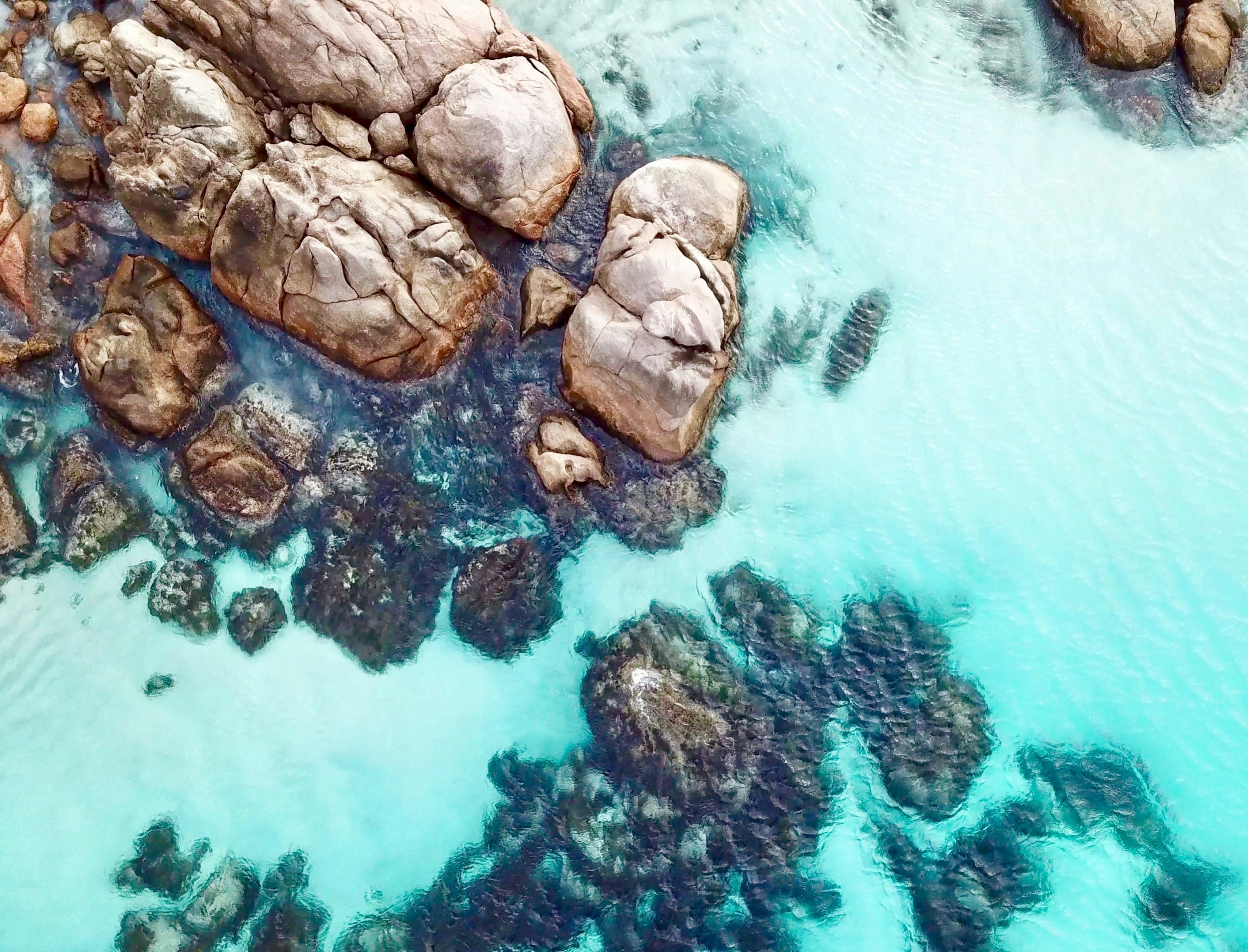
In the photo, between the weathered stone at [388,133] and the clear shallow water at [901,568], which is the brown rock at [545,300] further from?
the clear shallow water at [901,568]

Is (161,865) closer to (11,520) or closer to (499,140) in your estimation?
(11,520)

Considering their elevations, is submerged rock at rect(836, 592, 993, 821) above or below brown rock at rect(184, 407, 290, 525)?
above

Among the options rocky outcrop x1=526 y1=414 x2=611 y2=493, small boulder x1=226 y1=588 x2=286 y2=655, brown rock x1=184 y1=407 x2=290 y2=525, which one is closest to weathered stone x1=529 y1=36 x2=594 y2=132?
rocky outcrop x1=526 y1=414 x2=611 y2=493

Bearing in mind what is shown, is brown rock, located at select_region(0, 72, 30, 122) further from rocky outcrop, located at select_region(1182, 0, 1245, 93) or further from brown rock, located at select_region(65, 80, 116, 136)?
rocky outcrop, located at select_region(1182, 0, 1245, 93)

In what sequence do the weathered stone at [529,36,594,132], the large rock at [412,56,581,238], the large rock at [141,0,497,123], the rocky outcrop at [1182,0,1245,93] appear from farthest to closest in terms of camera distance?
the rocky outcrop at [1182,0,1245,93] < the weathered stone at [529,36,594,132] < the large rock at [412,56,581,238] < the large rock at [141,0,497,123]

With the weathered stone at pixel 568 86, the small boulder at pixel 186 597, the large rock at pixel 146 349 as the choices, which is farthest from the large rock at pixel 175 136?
the small boulder at pixel 186 597
